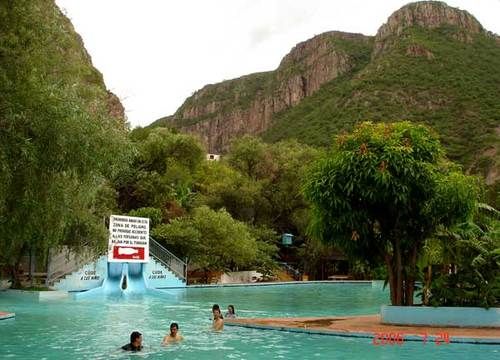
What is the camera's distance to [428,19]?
116 meters

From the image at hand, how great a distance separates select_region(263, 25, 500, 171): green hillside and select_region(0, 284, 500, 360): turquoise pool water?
49.4m

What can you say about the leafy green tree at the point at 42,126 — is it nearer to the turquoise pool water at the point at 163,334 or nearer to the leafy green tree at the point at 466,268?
the turquoise pool water at the point at 163,334

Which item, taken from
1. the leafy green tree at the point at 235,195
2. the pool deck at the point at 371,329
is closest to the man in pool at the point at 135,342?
the pool deck at the point at 371,329

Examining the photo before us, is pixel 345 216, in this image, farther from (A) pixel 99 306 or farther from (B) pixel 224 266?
(B) pixel 224 266

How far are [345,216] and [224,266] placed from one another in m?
30.4

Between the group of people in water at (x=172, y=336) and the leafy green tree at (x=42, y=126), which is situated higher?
the leafy green tree at (x=42, y=126)

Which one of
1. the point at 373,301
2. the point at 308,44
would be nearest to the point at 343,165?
the point at 373,301

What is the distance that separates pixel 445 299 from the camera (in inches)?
734

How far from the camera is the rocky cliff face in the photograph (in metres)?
134

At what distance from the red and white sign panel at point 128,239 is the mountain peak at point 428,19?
84.4 meters

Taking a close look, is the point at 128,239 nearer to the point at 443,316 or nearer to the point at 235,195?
the point at 443,316
